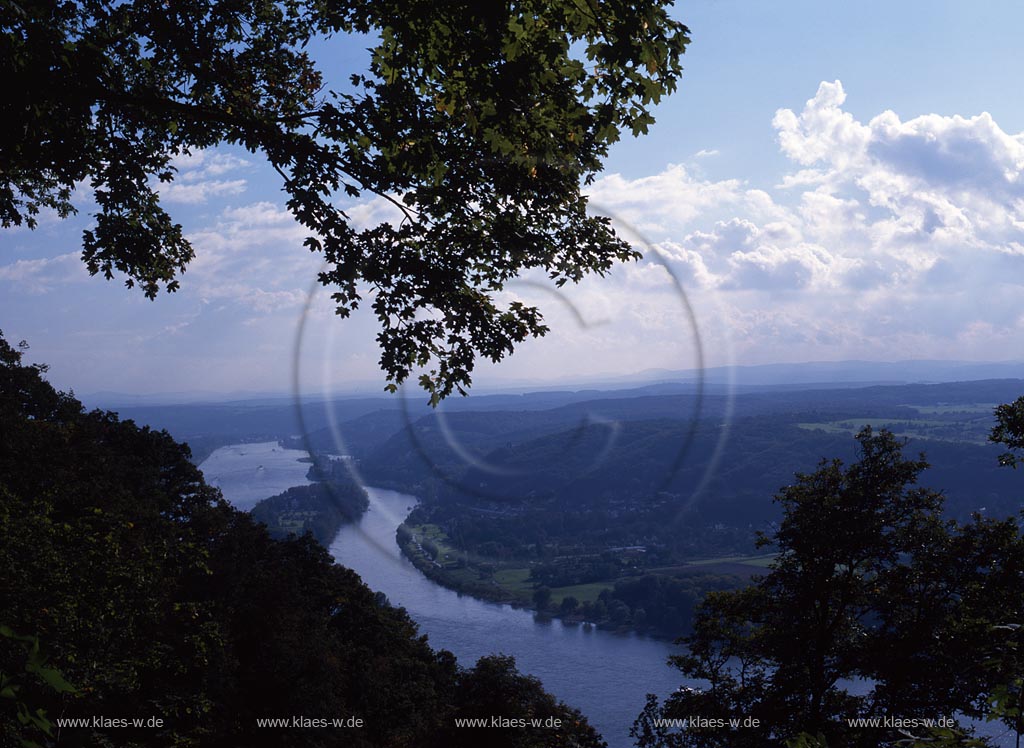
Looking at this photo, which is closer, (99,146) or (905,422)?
(99,146)

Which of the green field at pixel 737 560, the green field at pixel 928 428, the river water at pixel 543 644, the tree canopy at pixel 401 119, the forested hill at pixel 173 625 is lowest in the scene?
the green field at pixel 737 560

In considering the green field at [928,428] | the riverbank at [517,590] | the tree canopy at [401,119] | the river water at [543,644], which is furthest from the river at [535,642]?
the green field at [928,428]

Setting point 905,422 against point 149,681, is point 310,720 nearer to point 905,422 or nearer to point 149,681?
point 149,681

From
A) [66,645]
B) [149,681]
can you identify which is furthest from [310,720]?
[66,645]

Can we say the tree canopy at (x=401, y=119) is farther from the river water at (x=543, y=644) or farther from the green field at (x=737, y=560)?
the green field at (x=737, y=560)

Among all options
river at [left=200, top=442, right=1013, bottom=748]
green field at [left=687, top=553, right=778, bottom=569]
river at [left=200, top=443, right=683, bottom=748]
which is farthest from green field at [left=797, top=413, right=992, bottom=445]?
river at [left=200, top=442, right=1013, bottom=748]

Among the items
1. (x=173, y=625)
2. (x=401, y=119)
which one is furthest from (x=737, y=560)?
(x=401, y=119)

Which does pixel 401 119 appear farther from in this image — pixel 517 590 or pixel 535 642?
pixel 517 590
